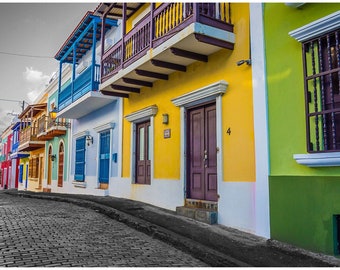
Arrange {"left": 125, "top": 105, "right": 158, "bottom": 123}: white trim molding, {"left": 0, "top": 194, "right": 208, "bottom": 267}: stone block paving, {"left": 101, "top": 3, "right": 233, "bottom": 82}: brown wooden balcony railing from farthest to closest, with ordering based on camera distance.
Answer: {"left": 125, "top": 105, "right": 158, "bottom": 123}: white trim molding
{"left": 101, "top": 3, "right": 233, "bottom": 82}: brown wooden balcony railing
{"left": 0, "top": 194, "right": 208, "bottom": 267}: stone block paving

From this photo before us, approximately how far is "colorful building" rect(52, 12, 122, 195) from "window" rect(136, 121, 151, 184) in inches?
45.5

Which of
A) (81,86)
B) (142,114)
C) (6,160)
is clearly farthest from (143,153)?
(6,160)

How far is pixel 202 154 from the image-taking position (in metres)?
7.38

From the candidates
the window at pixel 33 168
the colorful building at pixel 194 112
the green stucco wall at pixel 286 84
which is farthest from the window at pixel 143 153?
the window at pixel 33 168

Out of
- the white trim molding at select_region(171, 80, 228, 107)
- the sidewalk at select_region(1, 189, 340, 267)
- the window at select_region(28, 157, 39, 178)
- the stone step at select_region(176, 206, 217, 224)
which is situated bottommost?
the sidewalk at select_region(1, 189, 340, 267)

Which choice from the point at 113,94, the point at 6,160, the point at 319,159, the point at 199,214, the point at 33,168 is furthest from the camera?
the point at 6,160

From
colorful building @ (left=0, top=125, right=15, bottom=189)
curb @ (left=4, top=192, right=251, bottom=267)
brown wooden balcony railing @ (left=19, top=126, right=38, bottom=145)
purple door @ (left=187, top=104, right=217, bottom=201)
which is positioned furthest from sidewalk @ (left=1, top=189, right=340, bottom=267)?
colorful building @ (left=0, top=125, right=15, bottom=189)

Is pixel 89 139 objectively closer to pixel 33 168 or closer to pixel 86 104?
pixel 86 104

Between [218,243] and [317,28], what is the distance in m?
3.49

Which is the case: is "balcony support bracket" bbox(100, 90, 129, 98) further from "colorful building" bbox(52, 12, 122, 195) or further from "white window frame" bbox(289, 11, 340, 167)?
"white window frame" bbox(289, 11, 340, 167)

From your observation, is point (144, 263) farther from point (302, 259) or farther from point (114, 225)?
point (114, 225)

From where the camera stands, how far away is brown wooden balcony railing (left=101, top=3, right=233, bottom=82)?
6539mm

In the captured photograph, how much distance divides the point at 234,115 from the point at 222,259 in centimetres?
290

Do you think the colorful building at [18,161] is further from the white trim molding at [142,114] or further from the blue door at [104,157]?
the white trim molding at [142,114]
